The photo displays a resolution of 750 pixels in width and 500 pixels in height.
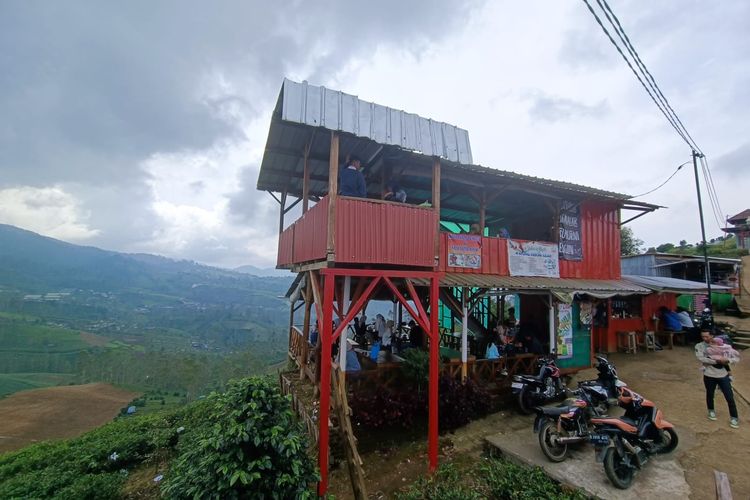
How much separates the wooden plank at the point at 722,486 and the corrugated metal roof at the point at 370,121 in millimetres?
7357

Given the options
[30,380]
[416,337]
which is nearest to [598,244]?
[416,337]

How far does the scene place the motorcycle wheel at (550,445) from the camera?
21.4ft

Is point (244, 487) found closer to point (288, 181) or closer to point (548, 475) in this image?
point (548, 475)

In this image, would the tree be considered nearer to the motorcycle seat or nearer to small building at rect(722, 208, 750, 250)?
small building at rect(722, 208, 750, 250)

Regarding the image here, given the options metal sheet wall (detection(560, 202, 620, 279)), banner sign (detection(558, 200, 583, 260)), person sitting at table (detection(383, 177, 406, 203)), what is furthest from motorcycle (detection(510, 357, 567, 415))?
person sitting at table (detection(383, 177, 406, 203))

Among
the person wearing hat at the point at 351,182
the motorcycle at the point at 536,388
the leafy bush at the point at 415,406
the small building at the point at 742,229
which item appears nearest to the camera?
the person wearing hat at the point at 351,182

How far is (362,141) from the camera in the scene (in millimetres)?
8195

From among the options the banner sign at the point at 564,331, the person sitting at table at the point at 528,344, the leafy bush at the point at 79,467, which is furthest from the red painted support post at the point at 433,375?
the leafy bush at the point at 79,467

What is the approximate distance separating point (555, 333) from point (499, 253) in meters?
3.28

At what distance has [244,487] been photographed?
15.8ft

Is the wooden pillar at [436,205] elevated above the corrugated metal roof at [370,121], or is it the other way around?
the corrugated metal roof at [370,121]

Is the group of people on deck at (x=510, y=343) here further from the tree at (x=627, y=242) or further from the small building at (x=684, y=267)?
the tree at (x=627, y=242)

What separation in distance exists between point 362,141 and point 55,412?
4562 cm

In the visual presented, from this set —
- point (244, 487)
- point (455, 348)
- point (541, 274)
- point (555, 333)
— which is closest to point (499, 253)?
point (541, 274)
